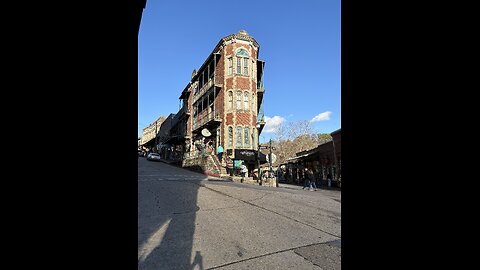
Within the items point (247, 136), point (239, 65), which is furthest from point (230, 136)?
point (239, 65)

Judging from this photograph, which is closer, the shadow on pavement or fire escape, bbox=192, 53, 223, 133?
the shadow on pavement

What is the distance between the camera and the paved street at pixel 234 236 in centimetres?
459

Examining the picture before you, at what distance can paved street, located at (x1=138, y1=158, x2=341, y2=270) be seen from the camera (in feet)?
15.1

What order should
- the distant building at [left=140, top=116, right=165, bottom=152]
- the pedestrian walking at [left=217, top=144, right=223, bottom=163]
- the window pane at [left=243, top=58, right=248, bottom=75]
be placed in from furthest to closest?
the distant building at [left=140, top=116, right=165, bottom=152]
the window pane at [left=243, top=58, right=248, bottom=75]
the pedestrian walking at [left=217, top=144, right=223, bottom=163]

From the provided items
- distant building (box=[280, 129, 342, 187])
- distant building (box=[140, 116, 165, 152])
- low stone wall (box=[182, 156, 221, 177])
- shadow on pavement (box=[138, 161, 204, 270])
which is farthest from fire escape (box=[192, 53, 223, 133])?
distant building (box=[140, 116, 165, 152])

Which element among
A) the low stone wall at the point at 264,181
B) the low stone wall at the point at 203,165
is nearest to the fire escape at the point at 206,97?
the low stone wall at the point at 203,165

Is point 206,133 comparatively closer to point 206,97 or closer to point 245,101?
point 206,97

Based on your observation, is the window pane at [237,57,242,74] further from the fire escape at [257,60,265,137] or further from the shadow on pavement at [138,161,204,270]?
the shadow on pavement at [138,161,204,270]

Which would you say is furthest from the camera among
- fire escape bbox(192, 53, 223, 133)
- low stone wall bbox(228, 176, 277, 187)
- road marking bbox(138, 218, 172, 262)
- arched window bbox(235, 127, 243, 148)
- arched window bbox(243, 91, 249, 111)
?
fire escape bbox(192, 53, 223, 133)
